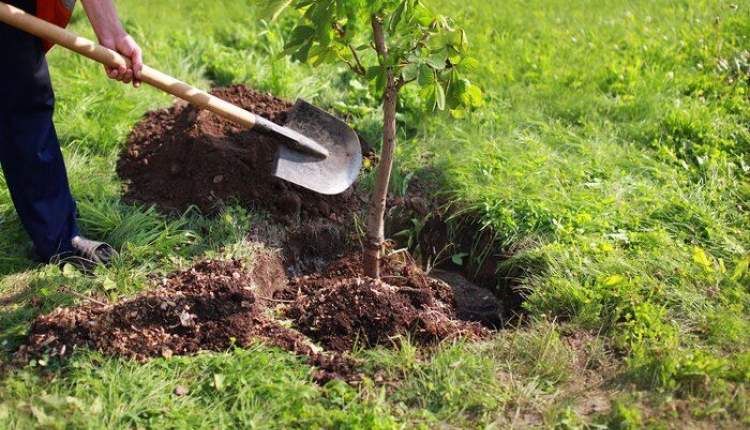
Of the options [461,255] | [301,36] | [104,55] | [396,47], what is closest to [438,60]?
[396,47]

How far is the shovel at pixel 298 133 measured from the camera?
362cm

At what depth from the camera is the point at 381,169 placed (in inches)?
149

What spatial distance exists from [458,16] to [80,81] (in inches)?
112

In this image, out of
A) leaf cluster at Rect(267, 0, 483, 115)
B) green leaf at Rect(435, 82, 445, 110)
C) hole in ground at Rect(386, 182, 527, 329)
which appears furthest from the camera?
hole in ground at Rect(386, 182, 527, 329)

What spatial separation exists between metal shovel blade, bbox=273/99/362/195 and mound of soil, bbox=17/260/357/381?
0.74 metres

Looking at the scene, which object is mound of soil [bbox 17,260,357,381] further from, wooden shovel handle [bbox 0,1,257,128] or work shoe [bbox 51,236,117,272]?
wooden shovel handle [bbox 0,1,257,128]

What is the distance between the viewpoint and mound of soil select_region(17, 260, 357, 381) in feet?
11.1

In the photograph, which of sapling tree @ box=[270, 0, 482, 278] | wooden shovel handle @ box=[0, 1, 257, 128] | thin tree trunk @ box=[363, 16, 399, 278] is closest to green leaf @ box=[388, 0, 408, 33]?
sapling tree @ box=[270, 0, 482, 278]

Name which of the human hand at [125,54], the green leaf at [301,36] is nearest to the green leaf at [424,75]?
the green leaf at [301,36]

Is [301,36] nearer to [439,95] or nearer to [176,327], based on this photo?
[439,95]

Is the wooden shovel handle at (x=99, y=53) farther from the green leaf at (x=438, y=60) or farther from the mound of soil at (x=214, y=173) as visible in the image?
the green leaf at (x=438, y=60)

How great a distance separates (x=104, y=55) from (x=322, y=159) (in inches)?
48.8

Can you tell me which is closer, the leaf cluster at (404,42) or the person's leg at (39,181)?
the leaf cluster at (404,42)

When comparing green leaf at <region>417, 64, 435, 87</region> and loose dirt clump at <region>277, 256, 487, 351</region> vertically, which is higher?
green leaf at <region>417, 64, 435, 87</region>
